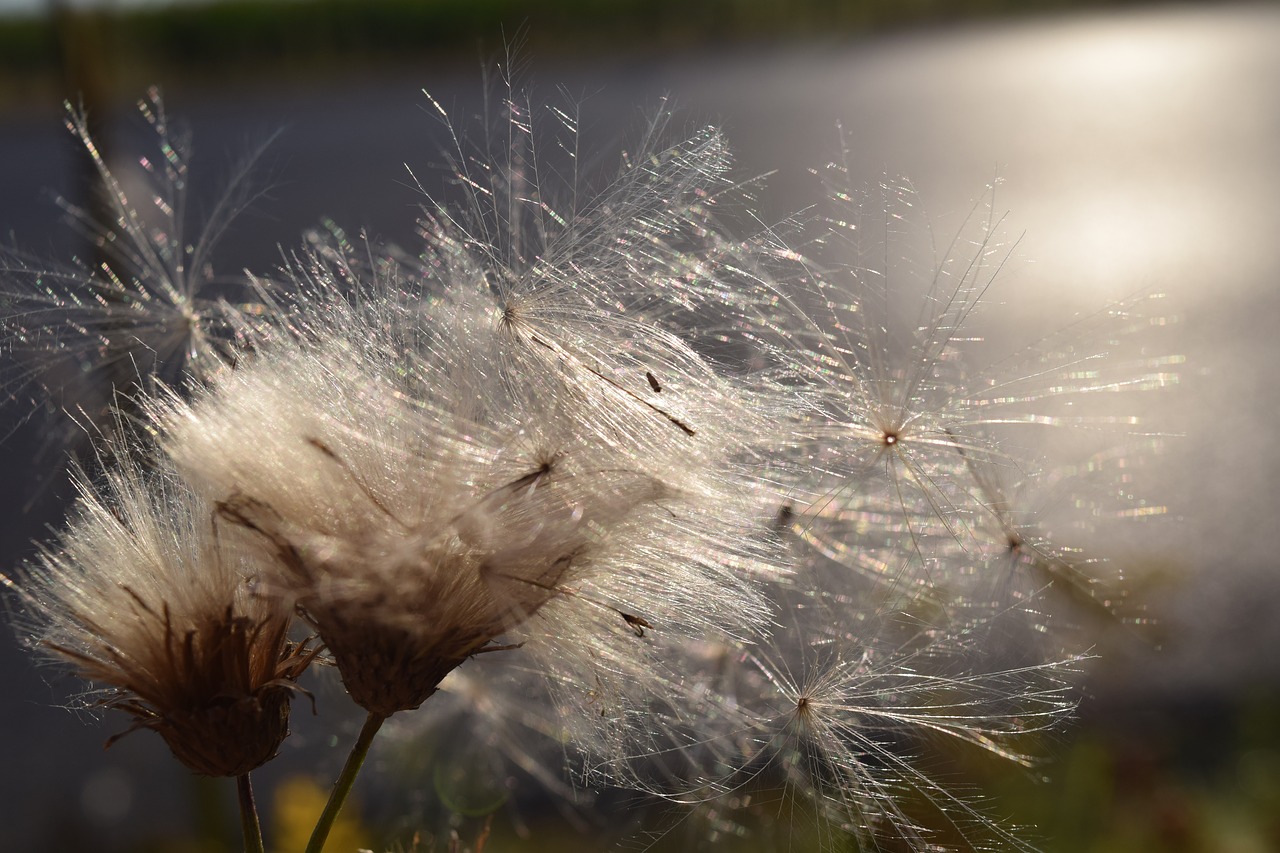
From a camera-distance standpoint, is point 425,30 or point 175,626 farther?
point 425,30

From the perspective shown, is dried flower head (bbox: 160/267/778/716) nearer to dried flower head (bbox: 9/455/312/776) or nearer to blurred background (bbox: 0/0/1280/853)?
dried flower head (bbox: 9/455/312/776)

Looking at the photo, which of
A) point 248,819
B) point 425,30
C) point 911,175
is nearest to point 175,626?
point 248,819

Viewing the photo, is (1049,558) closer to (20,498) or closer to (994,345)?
(994,345)

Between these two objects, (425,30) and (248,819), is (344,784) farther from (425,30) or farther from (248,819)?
(425,30)

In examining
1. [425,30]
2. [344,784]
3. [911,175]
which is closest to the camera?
[344,784]

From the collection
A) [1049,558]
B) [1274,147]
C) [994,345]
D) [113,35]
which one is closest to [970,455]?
[1049,558]

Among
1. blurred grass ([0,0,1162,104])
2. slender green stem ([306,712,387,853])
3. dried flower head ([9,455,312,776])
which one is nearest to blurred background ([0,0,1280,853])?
blurred grass ([0,0,1162,104])
